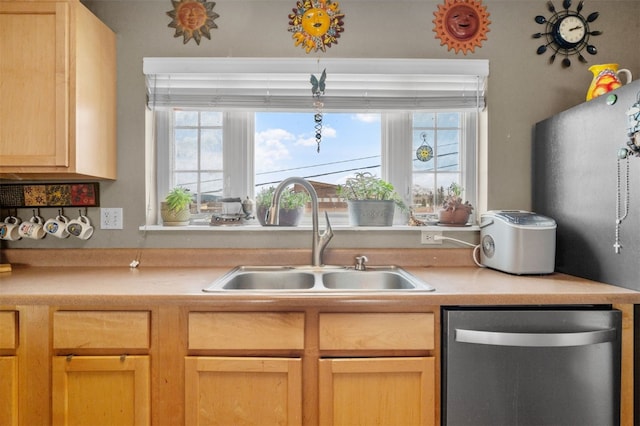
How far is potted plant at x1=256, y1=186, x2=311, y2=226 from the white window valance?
0.46 meters

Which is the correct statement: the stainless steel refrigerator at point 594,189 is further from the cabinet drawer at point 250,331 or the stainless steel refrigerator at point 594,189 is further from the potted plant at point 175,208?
the potted plant at point 175,208

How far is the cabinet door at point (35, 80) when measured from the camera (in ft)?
5.03

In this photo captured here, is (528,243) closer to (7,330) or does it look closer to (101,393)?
(101,393)

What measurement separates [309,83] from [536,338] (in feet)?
5.00

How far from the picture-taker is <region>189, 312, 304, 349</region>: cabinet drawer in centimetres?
129

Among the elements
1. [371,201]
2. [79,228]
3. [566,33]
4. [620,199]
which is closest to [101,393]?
[79,228]

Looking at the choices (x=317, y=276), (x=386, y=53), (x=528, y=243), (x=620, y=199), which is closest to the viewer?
(x=620, y=199)

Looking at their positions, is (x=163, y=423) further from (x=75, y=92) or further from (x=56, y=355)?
(x=75, y=92)

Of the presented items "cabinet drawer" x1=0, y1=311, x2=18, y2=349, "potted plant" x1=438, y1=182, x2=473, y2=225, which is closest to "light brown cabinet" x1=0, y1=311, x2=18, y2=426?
"cabinet drawer" x1=0, y1=311, x2=18, y2=349

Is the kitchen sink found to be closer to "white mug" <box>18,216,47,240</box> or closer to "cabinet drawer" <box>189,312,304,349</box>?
"cabinet drawer" <box>189,312,304,349</box>

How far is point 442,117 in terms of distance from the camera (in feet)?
7.02

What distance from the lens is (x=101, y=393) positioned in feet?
4.25

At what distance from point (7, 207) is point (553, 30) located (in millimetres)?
2902

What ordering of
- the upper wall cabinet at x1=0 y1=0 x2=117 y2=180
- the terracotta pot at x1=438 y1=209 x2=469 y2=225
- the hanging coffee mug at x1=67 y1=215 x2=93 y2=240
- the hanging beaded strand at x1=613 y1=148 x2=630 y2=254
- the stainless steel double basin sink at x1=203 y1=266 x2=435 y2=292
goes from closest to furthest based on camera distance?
1. the hanging beaded strand at x1=613 y1=148 x2=630 y2=254
2. the upper wall cabinet at x1=0 y1=0 x2=117 y2=180
3. the stainless steel double basin sink at x1=203 y1=266 x2=435 y2=292
4. the hanging coffee mug at x1=67 y1=215 x2=93 y2=240
5. the terracotta pot at x1=438 y1=209 x2=469 y2=225
